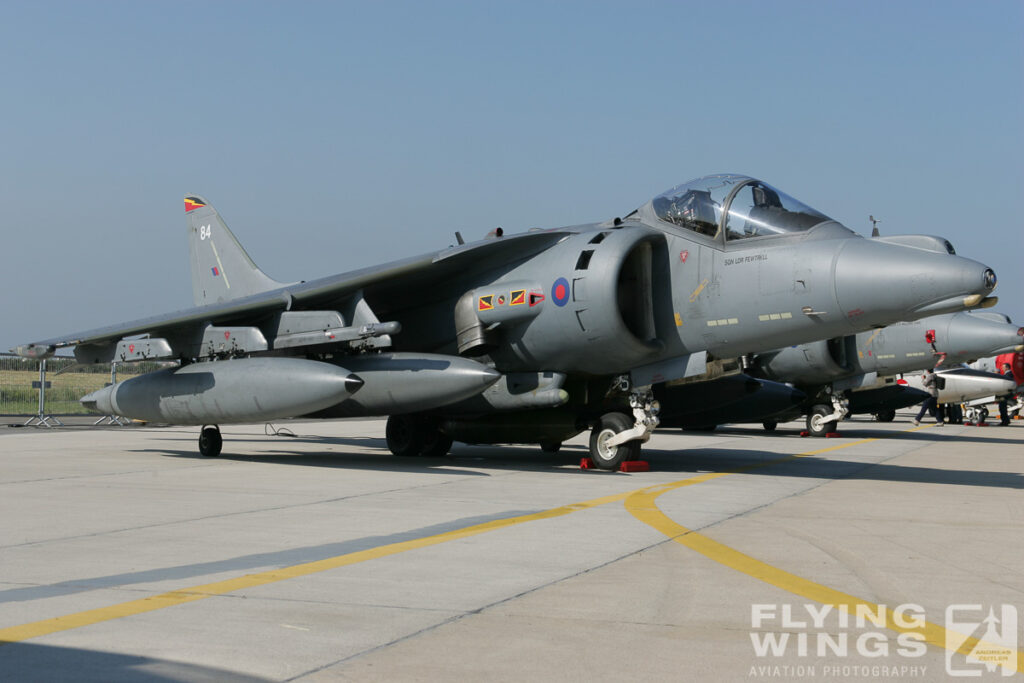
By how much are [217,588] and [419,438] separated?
9546 millimetres

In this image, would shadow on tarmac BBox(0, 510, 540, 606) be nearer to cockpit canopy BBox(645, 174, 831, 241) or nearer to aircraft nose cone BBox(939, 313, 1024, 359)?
cockpit canopy BBox(645, 174, 831, 241)

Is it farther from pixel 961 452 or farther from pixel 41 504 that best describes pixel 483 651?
pixel 961 452

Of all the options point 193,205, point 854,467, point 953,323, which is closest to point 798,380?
point 953,323

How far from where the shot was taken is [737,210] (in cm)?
1017

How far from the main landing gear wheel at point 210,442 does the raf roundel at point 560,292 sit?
18.7 ft

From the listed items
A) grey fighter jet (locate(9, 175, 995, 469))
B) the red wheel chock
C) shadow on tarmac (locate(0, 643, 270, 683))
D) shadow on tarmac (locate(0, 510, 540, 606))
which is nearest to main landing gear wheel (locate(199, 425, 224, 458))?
grey fighter jet (locate(9, 175, 995, 469))

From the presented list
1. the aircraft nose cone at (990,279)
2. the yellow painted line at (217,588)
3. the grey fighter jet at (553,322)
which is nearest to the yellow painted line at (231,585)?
the yellow painted line at (217,588)

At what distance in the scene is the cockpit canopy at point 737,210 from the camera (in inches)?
391

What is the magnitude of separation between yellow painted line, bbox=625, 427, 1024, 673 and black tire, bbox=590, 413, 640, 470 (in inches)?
125

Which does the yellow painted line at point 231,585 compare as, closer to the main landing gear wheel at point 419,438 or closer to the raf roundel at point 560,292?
the raf roundel at point 560,292

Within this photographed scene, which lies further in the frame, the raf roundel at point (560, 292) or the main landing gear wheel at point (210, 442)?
the main landing gear wheel at point (210, 442)

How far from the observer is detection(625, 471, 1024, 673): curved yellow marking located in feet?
12.4

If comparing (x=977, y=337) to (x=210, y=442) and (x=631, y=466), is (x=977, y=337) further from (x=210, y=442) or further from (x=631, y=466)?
(x=210, y=442)

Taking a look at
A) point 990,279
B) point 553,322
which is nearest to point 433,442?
point 553,322
